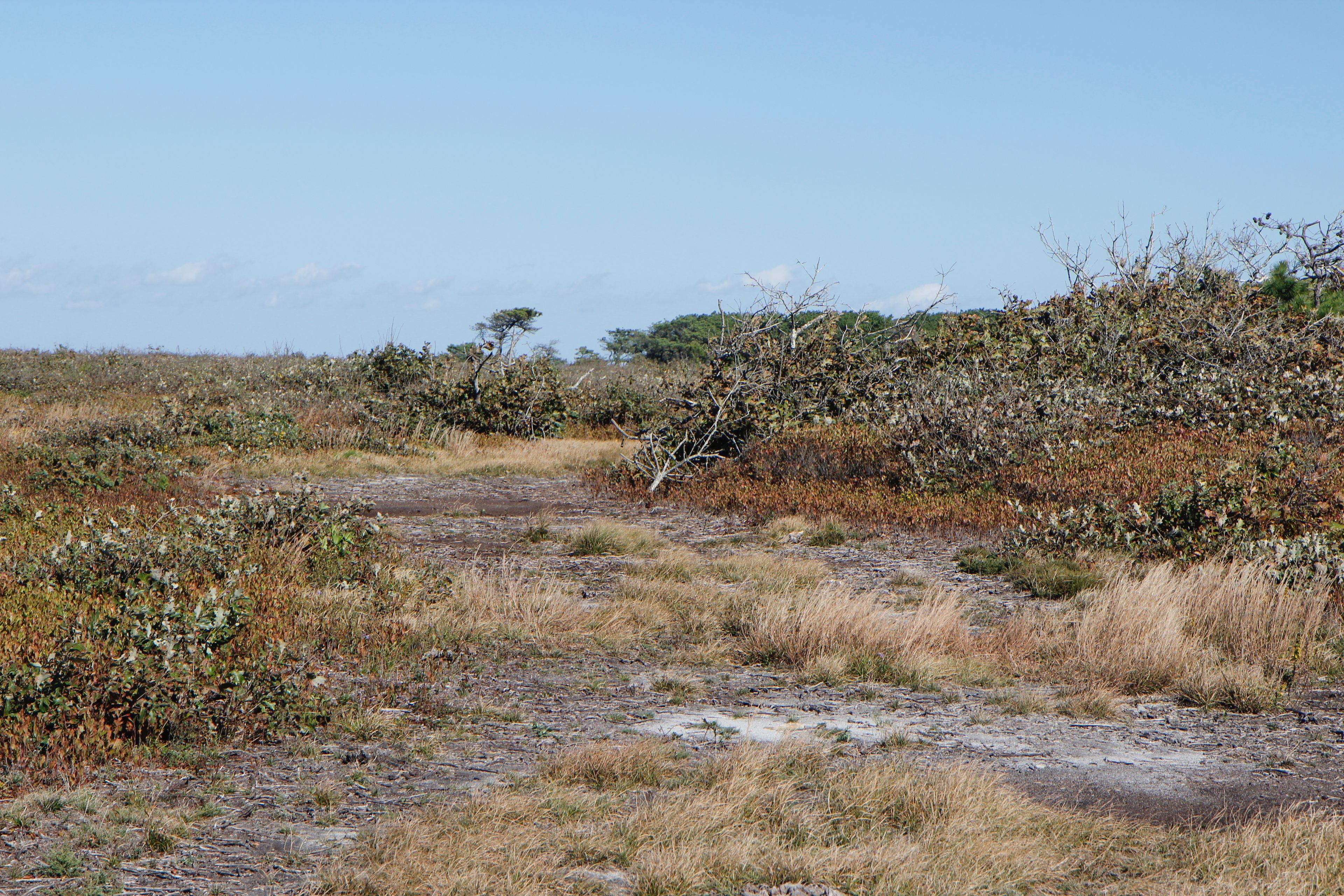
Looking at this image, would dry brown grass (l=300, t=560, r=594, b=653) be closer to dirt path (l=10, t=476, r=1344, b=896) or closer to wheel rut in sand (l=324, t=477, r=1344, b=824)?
dirt path (l=10, t=476, r=1344, b=896)

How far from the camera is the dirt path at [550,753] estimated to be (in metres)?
4.23

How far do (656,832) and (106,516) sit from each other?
900 cm

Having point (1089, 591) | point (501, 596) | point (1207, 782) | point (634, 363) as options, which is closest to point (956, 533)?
point (1089, 591)

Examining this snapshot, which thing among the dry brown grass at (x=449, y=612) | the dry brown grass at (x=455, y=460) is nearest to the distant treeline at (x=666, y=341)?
the dry brown grass at (x=455, y=460)

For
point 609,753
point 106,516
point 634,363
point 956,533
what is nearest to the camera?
point 609,753

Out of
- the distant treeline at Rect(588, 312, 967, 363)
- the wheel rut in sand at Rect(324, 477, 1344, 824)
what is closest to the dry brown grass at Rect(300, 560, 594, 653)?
the wheel rut in sand at Rect(324, 477, 1344, 824)

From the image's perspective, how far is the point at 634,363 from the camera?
170 ft

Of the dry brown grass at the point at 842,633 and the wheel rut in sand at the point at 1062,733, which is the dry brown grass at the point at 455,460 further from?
the wheel rut in sand at the point at 1062,733

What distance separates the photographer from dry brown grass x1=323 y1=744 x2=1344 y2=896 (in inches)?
156

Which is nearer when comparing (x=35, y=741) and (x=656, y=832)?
(x=656, y=832)

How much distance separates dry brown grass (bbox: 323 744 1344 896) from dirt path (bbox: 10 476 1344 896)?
356mm

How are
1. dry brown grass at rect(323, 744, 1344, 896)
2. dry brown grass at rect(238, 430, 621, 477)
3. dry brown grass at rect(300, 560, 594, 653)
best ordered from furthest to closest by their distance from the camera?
dry brown grass at rect(238, 430, 621, 477), dry brown grass at rect(300, 560, 594, 653), dry brown grass at rect(323, 744, 1344, 896)

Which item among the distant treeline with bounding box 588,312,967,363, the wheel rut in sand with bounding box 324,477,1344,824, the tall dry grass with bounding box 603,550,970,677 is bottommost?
the wheel rut in sand with bounding box 324,477,1344,824

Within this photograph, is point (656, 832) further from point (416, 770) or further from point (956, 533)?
point (956, 533)
